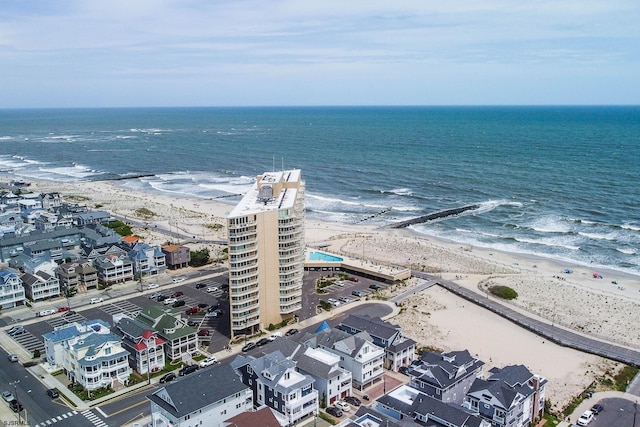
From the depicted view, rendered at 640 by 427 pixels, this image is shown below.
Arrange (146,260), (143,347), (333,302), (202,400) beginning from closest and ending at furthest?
(202,400) < (143,347) < (333,302) < (146,260)

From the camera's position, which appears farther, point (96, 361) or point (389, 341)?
point (389, 341)

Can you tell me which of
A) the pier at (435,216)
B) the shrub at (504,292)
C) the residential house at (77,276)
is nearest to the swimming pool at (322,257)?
the shrub at (504,292)

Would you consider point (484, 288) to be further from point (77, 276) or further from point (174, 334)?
point (77, 276)

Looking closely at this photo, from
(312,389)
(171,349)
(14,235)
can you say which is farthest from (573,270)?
(14,235)

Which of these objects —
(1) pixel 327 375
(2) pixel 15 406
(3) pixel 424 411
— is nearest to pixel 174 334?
(2) pixel 15 406

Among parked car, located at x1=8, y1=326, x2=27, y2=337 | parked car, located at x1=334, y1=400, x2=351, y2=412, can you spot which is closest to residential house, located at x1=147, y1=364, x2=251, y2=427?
parked car, located at x1=334, y1=400, x2=351, y2=412

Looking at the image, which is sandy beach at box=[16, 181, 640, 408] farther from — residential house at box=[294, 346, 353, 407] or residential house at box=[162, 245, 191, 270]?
residential house at box=[294, 346, 353, 407]

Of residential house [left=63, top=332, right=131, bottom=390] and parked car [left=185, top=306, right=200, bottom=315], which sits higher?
residential house [left=63, top=332, right=131, bottom=390]
